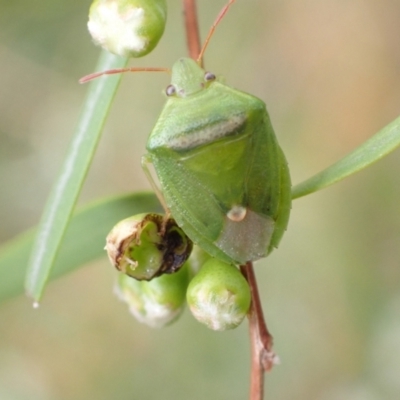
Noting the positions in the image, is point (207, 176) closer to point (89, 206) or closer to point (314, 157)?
point (89, 206)

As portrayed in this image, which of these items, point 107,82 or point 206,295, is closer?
point 206,295

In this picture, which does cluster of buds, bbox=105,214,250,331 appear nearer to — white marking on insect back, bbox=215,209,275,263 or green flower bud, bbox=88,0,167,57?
white marking on insect back, bbox=215,209,275,263

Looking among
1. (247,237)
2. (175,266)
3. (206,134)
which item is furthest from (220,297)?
(206,134)

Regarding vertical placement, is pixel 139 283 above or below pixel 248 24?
above

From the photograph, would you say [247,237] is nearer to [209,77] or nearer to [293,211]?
[209,77]

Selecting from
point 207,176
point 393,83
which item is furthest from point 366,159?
point 393,83

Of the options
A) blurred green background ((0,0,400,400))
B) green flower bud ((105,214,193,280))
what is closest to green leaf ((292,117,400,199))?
green flower bud ((105,214,193,280))
